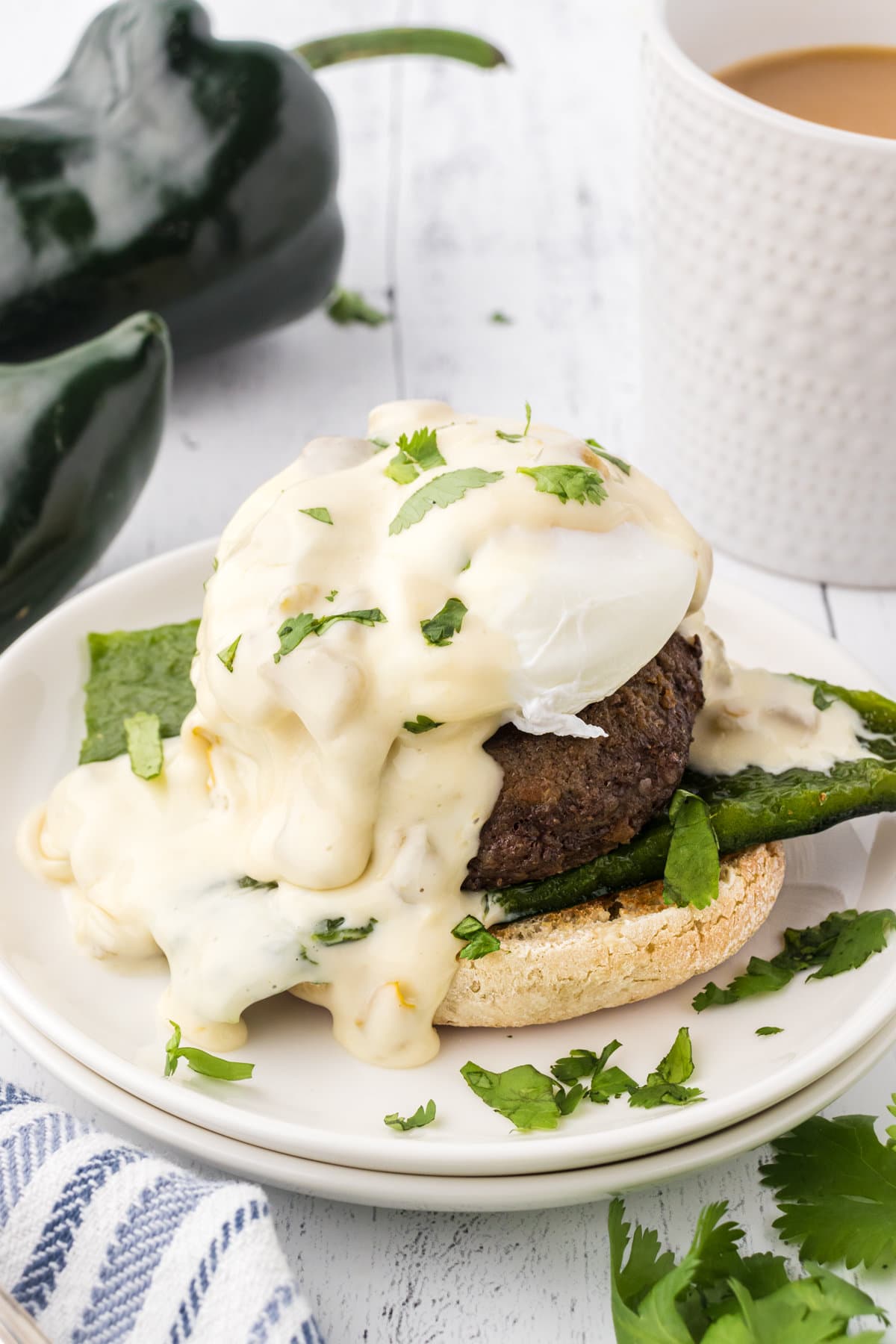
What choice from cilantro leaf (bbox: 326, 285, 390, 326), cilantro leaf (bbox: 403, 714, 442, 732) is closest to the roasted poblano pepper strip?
cilantro leaf (bbox: 403, 714, 442, 732)

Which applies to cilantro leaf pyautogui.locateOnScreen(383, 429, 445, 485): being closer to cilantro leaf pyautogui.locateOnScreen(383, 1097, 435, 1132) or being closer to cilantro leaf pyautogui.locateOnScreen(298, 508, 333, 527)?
cilantro leaf pyautogui.locateOnScreen(298, 508, 333, 527)

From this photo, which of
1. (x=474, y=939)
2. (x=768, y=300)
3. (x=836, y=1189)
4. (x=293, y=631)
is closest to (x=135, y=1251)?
(x=474, y=939)

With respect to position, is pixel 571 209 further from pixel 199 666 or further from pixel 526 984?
pixel 526 984

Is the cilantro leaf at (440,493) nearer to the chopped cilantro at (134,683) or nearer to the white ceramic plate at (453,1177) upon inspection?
the chopped cilantro at (134,683)

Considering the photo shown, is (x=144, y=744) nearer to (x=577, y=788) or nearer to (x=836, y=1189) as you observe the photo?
(x=577, y=788)

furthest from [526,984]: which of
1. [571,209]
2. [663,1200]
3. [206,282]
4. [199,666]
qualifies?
[571,209]
